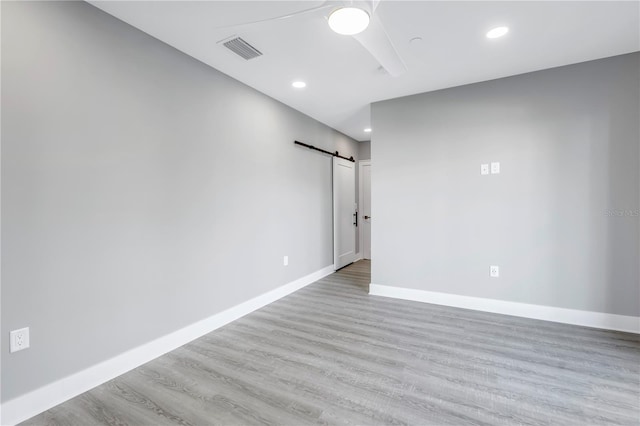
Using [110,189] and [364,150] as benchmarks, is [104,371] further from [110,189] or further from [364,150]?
[364,150]

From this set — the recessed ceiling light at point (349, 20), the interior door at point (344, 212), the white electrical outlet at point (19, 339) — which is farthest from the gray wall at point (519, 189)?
the white electrical outlet at point (19, 339)

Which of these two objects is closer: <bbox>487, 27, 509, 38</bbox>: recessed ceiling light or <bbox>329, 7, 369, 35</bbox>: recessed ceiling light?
<bbox>329, 7, 369, 35</bbox>: recessed ceiling light

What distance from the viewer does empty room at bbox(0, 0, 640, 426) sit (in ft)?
5.78

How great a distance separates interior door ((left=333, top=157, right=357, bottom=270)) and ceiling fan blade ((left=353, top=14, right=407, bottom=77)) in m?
3.07

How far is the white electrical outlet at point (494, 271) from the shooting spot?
331 centimetres

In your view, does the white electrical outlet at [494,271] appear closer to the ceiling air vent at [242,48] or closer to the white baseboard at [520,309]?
the white baseboard at [520,309]

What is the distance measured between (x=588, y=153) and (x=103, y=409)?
4.54m

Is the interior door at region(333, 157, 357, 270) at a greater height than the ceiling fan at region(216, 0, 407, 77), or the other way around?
the ceiling fan at region(216, 0, 407, 77)

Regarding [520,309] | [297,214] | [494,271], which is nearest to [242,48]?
[297,214]

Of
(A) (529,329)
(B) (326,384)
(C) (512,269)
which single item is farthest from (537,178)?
(B) (326,384)

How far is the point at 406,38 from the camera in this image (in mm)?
2439

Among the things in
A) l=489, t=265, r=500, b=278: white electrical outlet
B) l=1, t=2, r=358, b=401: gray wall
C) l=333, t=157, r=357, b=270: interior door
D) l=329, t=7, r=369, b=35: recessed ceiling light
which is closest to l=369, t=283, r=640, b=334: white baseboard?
l=489, t=265, r=500, b=278: white electrical outlet

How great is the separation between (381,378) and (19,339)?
226cm

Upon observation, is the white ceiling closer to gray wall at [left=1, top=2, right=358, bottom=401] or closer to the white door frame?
gray wall at [left=1, top=2, right=358, bottom=401]
